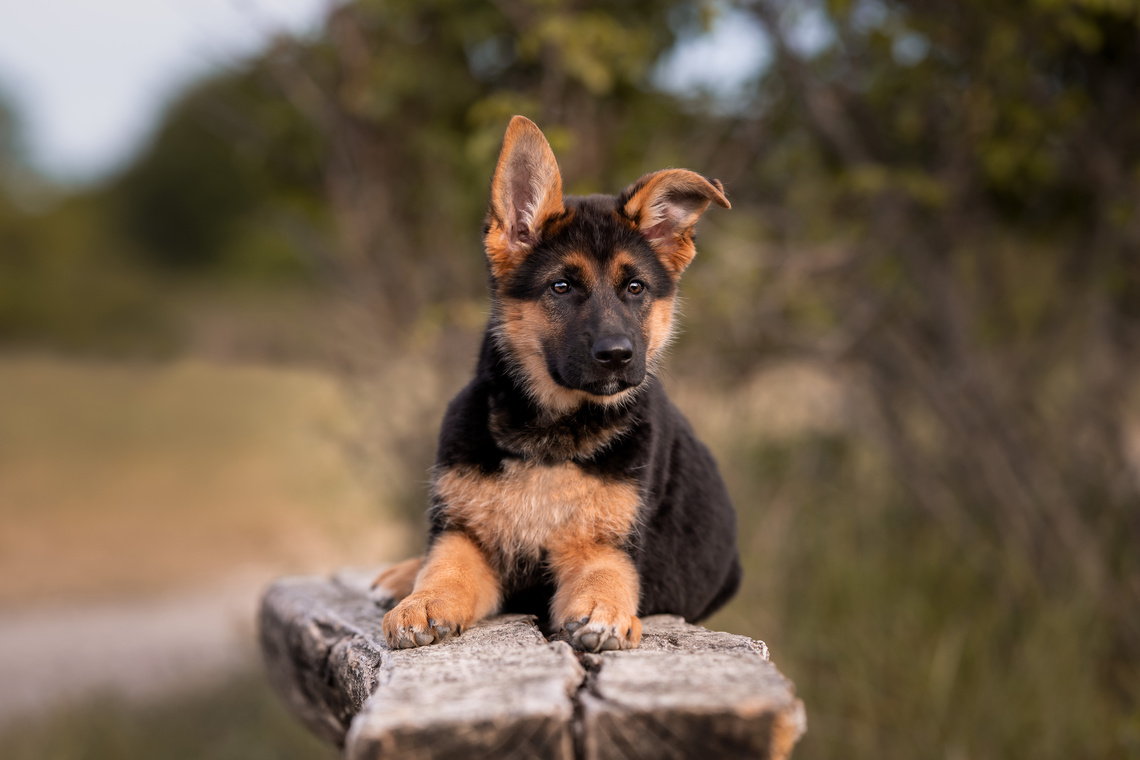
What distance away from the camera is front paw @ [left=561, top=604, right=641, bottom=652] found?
294cm

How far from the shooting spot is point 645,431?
3.62 m

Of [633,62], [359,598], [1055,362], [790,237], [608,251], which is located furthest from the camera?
[1055,362]

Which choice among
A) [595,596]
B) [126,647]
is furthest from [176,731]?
[595,596]

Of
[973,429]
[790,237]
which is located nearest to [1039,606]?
[973,429]

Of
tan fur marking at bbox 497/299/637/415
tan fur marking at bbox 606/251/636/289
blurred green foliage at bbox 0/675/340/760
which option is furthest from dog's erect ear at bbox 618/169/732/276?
blurred green foliage at bbox 0/675/340/760

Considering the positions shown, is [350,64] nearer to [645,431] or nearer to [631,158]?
[631,158]

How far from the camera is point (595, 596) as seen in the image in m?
3.14

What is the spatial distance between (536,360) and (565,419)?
24 centimetres

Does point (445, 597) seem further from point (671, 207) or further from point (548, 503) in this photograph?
point (671, 207)

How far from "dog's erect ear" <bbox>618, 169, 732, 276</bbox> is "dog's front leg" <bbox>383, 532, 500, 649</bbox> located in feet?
4.40

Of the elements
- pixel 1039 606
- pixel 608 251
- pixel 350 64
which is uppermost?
pixel 350 64

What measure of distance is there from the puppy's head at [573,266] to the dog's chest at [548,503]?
11.0 inches

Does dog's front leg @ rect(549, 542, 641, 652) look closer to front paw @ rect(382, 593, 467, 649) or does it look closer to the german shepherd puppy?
the german shepherd puppy

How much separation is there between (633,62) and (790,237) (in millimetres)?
2637
